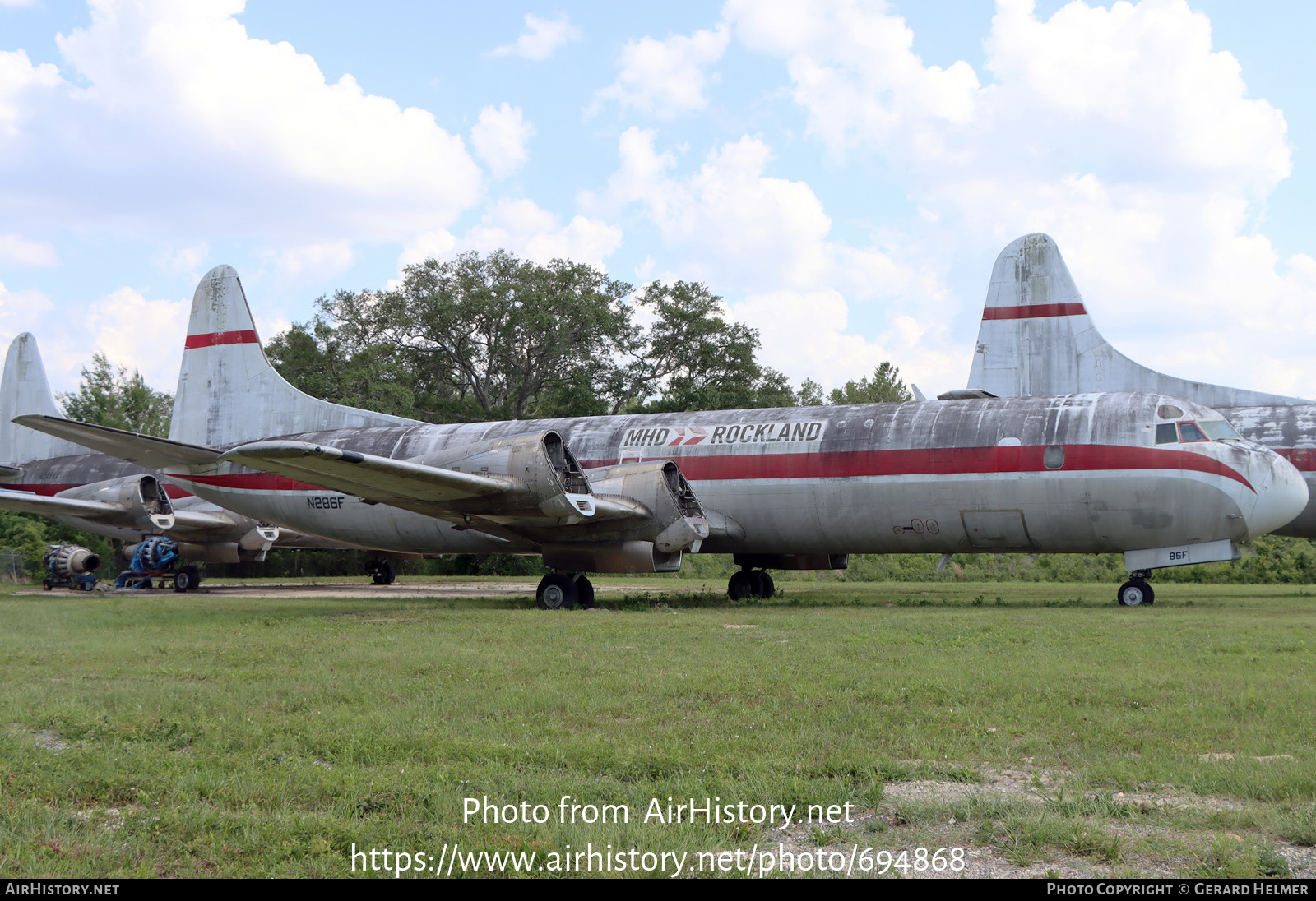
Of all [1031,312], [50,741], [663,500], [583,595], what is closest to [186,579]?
[583,595]

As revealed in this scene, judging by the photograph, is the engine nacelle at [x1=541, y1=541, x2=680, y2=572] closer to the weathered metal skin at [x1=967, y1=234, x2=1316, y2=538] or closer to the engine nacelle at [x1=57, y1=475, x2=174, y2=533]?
the weathered metal skin at [x1=967, y1=234, x2=1316, y2=538]

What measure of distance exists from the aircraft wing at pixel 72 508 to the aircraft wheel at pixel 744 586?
1594 cm

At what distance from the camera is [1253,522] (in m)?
15.9

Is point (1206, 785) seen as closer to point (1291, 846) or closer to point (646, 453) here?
point (1291, 846)

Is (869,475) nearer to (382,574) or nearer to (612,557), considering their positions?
(612,557)

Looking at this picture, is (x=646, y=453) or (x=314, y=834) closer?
(x=314, y=834)

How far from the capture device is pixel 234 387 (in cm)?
2311

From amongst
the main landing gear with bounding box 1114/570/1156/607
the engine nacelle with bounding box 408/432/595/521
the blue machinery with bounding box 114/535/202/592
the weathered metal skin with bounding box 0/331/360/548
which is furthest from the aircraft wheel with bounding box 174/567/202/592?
the main landing gear with bounding box 1114/570/1156/607

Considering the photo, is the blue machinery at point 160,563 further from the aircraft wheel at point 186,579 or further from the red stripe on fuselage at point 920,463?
the red stripe on fuselage at point 920,463

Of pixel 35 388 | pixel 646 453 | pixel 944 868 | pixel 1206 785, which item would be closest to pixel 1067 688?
pixel 1206 785

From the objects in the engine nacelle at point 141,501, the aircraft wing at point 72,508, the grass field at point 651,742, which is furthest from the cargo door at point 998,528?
the aircraft wing at point 72,508

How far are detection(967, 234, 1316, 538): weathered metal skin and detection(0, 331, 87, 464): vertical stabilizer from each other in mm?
26315
